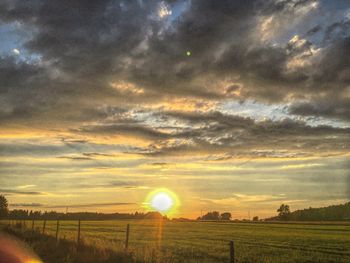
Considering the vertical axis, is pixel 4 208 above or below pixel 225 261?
above

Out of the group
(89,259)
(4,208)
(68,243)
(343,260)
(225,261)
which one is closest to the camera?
(89,259)

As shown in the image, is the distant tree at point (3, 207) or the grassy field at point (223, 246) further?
the distant tree at point (3, 207)

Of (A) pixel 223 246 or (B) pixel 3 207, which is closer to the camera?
(A) pixel 223 246

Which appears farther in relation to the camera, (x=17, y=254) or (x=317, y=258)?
(x=317, y=258)

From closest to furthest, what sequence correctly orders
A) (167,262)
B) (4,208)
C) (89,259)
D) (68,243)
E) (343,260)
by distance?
(167,262)
(89,259)
(68,243)
(343,260)
(4,208)

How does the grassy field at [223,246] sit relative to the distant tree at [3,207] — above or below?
below

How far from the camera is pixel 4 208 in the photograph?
170 metres

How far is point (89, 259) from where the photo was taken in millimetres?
17562

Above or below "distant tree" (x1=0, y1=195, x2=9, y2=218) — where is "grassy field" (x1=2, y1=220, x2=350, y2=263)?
below

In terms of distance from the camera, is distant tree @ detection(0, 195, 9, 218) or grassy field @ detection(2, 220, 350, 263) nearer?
grassy field @ detection(2, 220, 350, 263)

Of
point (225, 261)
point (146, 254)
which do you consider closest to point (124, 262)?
point (146, 254)

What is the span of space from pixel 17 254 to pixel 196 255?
45.1 feet

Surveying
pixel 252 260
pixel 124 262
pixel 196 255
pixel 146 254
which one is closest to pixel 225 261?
pixel 252 260

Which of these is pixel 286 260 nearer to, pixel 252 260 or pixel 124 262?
pixel 252 260
